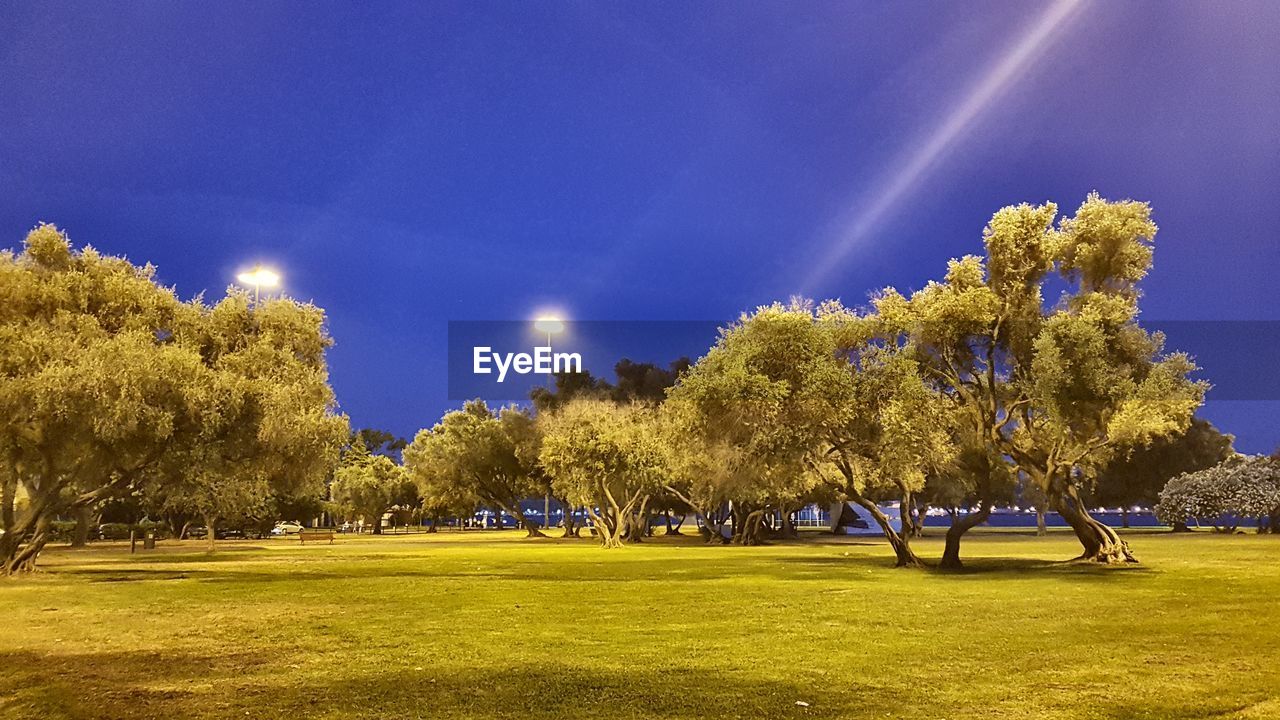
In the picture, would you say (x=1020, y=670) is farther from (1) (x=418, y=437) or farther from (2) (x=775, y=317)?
(1) (x=418, y=437)

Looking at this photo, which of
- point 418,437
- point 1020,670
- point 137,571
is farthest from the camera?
point 418,437

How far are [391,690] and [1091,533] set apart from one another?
29.1 metres

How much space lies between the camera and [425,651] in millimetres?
13242

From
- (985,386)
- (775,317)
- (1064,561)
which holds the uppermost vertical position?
(775,317)

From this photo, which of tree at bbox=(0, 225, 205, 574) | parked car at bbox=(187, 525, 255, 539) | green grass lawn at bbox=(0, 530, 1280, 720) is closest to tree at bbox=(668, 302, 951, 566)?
green grass lawn at bbox=(0, 530, 1280, 720)

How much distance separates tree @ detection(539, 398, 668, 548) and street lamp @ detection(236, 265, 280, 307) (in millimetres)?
21161

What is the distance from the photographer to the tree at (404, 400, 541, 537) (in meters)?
77.3

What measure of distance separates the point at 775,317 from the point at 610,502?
32.2 meters

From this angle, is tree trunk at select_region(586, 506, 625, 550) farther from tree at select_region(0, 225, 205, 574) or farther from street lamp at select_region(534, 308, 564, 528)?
tree at select_region(0, 225, 205, 574)

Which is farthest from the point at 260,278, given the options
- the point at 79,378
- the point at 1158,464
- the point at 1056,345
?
the point at 1158,464

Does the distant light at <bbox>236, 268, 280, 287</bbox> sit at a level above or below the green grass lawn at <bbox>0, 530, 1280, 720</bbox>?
above

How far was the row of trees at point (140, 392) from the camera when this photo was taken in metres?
25.9

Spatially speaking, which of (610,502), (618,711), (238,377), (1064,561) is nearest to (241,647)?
(618,711)

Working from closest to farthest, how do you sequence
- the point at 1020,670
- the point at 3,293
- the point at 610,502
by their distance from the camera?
the point at 1020,670
the point at 3,293
the point at 610,502
